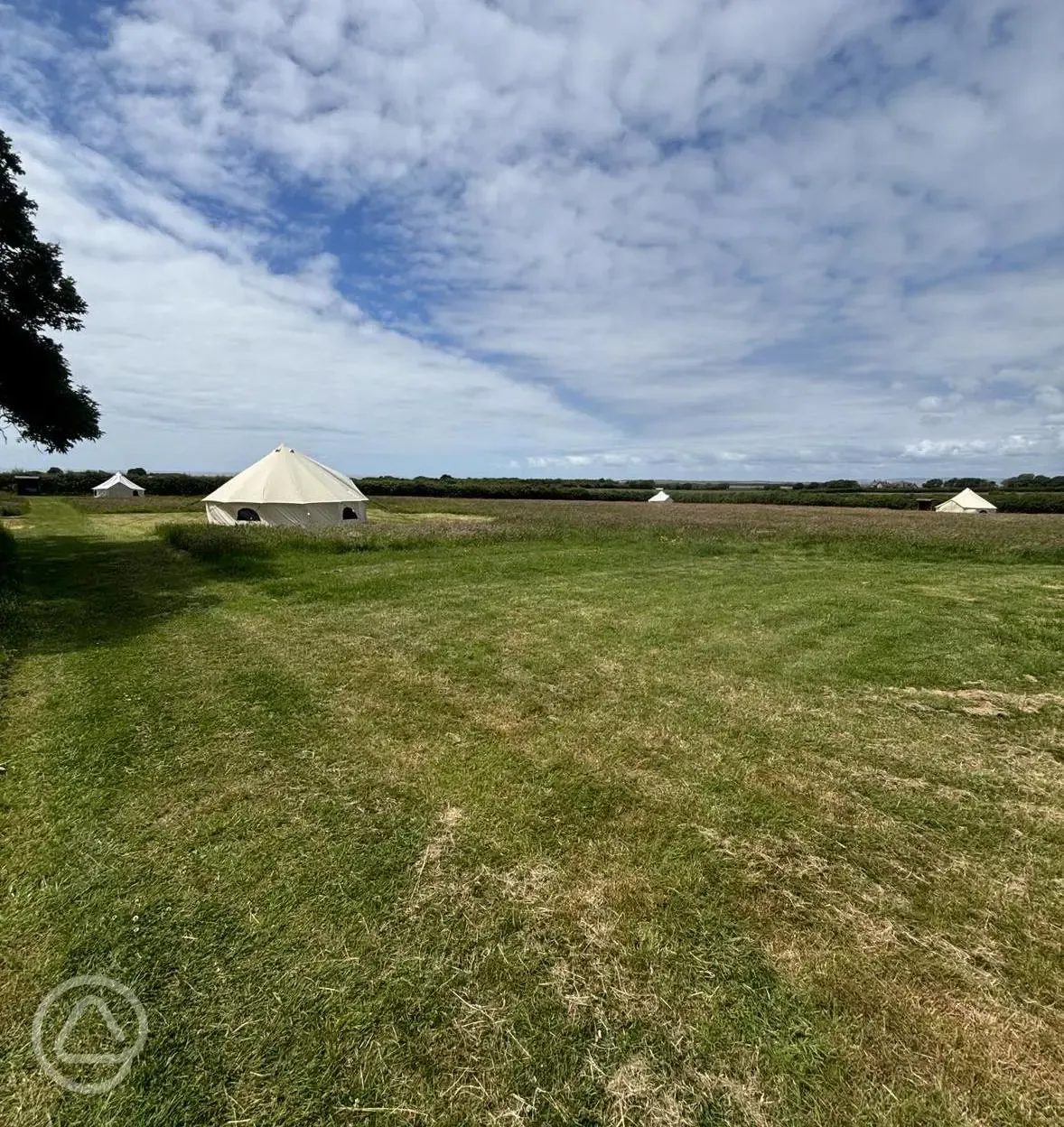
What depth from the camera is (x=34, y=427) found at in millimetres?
19391

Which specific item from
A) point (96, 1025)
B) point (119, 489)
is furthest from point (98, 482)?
point (96, 1025)

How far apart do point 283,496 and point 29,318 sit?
1201 centimetres

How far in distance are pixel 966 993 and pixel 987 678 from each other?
587 cm

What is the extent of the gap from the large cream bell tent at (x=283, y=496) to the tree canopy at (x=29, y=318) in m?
9.23

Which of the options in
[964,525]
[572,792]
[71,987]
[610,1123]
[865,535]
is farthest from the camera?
[964,525]

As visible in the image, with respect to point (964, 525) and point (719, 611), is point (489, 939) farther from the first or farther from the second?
point (964, 525)

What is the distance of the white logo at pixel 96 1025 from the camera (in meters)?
2.34

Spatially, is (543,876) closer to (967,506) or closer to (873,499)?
(967,506)

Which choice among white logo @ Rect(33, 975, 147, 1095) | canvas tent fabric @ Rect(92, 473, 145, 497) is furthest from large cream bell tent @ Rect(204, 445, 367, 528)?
canvas tent fabric @ Rect(92, 473, 145, 497)

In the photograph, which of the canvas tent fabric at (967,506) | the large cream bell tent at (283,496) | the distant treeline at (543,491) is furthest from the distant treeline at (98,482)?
the canvas tent fabric at (967,506)

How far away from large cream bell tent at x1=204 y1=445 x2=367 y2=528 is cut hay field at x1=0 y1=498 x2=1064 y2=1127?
69.5ft

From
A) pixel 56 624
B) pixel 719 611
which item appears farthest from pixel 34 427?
pixel 719 611

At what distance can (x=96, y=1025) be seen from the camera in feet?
8.38

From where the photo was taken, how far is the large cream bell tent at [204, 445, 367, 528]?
28.5 meters
